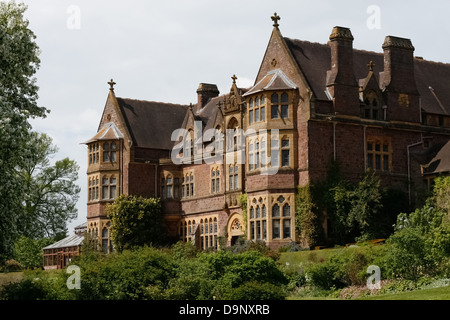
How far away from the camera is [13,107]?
1364 inches

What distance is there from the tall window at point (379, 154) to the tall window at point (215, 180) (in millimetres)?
11036

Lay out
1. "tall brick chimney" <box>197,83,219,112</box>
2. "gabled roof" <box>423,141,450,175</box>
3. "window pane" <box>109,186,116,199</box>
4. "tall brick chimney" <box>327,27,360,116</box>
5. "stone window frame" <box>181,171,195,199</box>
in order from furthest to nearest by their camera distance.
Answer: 1. "tall brick chimney" <box>197,83,219,112</box>
2. "window pane" <box>109,186,116,199</box>
3. "stone window frame" <box>181,171,195,199</box>
4. "tall brick chimney" <box>327,27,360,116</box>
5. "gabled roof" <box>423,141,450,175</box>

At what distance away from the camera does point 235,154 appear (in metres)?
55.4

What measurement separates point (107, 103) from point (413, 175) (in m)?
24.7

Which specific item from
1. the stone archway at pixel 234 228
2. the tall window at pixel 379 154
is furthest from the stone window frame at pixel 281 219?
the tall window at pixel 379 154

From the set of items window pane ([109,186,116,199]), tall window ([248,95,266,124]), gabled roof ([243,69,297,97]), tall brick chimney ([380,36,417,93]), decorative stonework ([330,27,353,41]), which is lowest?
window pane ([109,186,116,199])

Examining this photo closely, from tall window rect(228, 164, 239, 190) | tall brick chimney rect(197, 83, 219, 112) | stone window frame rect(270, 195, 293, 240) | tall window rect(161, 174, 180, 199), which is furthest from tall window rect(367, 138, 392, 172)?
tall brick chimney rect(197, 83, 219, 112)

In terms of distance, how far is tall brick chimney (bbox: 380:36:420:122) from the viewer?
52.9 metres

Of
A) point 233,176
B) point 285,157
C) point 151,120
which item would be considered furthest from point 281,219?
point 151,120

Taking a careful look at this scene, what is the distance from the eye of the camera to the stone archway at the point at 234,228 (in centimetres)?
5472

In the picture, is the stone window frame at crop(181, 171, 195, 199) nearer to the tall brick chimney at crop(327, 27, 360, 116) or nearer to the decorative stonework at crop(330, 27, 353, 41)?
the tall brick chimney at crop(327, 27, 360, 116)

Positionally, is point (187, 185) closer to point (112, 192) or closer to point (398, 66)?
point (112, 192)

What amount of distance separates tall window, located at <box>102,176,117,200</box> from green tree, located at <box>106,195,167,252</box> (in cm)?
188

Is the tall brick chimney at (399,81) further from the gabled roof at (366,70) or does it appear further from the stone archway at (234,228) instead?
the stone archway at (234,228)
